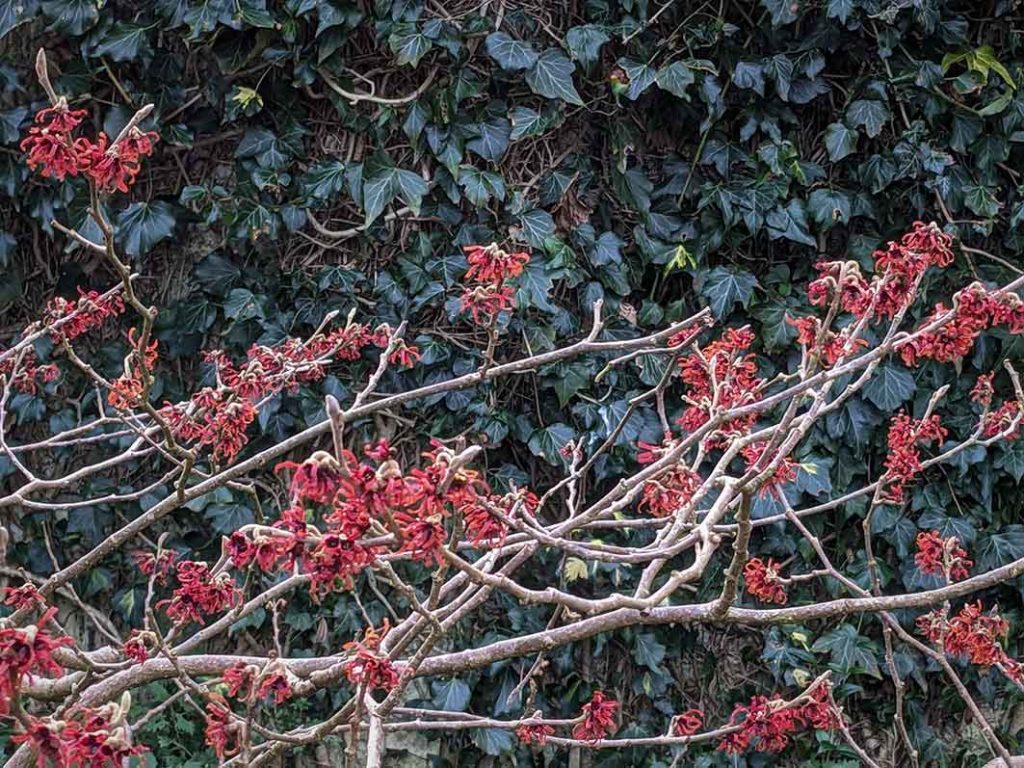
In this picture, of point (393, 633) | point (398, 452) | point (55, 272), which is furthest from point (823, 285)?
point (55, 272)

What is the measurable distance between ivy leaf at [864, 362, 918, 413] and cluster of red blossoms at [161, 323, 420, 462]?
4.63ft

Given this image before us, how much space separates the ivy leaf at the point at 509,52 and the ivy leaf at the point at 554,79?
0.03 m

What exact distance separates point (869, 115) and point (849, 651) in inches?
54.0

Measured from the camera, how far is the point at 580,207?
315 centimetres

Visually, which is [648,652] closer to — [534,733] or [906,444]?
[534,733]

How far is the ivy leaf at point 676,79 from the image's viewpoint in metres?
2.97

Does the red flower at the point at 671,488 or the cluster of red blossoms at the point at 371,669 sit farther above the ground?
the cluster of red blossoms at the point at 371,669

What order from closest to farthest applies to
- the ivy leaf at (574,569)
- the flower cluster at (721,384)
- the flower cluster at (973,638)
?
the flower cluster at (721,384) < the flower cluster at (973,638) < the ivy leaf at (574,569)

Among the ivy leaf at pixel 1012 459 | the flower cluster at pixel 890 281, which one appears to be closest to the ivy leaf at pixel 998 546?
the ivy leaf at pixel 1012 459

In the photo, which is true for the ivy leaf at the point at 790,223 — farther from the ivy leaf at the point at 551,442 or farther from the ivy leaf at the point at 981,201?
the ivy leaf at the point at 551,442

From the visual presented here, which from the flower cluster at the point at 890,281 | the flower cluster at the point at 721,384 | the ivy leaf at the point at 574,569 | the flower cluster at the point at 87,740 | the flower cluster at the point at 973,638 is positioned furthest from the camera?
the ivy leaf at the point at 574,569

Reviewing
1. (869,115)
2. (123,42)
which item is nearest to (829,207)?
(869,115)

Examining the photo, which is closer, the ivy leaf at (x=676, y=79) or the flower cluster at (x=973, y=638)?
the flower cluster at (x=973, y=638)

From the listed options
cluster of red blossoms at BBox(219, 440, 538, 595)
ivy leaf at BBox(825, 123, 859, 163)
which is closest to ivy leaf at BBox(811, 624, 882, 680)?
ivy leaf at BBox(825, 123, 859, 163)
